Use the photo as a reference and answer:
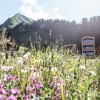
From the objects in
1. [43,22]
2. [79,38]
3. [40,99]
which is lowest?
[40,99]

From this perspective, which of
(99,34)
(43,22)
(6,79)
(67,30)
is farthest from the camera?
(43,22)

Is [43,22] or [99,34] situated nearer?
[99,34]

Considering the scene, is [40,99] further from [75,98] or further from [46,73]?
[46,73]

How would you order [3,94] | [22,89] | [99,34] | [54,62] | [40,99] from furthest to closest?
1. [99,34]
2. [54,62]
3. [22,89]
4. [40,99]
5. [3,94]

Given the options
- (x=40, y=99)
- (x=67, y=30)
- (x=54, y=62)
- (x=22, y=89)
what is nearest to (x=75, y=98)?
(x=40, y=99)

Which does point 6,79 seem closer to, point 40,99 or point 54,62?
point 40,99

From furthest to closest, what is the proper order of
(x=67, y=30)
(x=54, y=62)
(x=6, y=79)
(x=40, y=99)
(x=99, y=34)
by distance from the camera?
1. (x=67, y=30)
2. (x=99, y=34)
3. (x=54, y=62)
4. (x=6, y=79)
5. (x=40, y=99)

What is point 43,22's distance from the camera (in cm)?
18000

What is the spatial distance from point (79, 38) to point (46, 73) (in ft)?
445

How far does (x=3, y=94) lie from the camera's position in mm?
3576

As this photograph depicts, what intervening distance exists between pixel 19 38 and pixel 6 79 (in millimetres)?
177575

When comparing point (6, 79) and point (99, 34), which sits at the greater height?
point (99, 34)

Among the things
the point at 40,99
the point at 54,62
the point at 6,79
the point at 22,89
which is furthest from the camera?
the point at 54,62

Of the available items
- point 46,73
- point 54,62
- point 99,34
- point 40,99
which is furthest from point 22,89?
point 99,34
